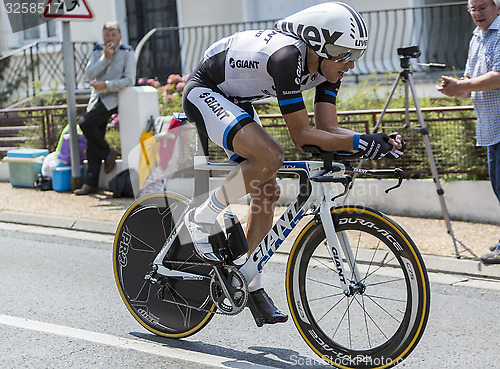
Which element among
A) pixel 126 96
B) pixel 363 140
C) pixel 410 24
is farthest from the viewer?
pixel 410 24

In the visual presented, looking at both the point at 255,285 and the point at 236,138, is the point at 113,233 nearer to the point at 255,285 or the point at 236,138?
the point at 255,285

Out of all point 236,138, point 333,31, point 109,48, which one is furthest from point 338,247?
point 109,48

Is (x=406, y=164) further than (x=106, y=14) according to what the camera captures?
No

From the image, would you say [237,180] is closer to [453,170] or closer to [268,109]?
[453,170]

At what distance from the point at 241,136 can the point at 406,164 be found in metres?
4.97

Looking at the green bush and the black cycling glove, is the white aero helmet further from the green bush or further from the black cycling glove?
the green bush

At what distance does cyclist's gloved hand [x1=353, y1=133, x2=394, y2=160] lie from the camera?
3.83 m

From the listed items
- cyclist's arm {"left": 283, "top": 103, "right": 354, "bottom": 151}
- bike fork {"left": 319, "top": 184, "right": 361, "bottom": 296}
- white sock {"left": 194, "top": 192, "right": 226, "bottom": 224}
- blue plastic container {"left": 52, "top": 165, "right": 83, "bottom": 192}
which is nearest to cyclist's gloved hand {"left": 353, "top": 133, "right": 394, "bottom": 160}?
cyclist's arm {"left": 283, "top": 103, "right": 354, "bottom": 151}

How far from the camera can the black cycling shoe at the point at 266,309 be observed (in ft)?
14.5

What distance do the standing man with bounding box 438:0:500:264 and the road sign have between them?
17.5 feet

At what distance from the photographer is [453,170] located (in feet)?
27.5

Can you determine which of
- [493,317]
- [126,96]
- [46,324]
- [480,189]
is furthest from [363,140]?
[126,96]

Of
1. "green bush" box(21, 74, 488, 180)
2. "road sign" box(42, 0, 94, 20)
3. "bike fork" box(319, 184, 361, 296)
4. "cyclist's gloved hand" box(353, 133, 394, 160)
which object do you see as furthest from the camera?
"road sign" box(42, 0, 94, 20)

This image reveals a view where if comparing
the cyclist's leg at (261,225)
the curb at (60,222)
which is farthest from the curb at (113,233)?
the cyclist's leg at (261,225)
